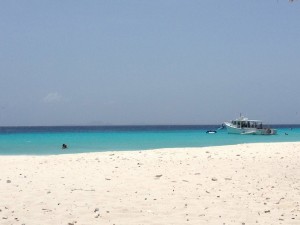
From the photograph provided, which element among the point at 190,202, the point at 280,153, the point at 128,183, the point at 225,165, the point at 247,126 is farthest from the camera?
the point at 247,126

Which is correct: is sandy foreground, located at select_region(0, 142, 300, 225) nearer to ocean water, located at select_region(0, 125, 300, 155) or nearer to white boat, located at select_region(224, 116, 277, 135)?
ocean water, located at select_region(0, 125, 300, 155)

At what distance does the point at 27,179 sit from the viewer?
14.2m

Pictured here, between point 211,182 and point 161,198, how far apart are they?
8.51 ft

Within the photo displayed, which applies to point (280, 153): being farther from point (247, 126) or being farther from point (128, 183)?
point (247, 126)

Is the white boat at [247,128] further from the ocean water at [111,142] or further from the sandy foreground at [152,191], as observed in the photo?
the sandy foreground at [152,191]

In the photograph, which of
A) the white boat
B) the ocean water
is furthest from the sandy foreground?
the white boat

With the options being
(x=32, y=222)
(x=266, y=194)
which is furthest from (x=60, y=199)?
(x=266, y=194)

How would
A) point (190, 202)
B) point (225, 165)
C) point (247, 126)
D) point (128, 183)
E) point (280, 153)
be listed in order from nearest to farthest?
point (190, 202) → point (128, 183) → point (225, 165) → point (280, 153) → point (247, 126)

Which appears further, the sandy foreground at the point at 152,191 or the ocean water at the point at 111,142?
the ocean water at the point at 111,142

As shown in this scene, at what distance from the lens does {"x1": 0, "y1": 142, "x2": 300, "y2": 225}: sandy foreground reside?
31.8 ft

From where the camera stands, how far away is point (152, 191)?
12.4 m

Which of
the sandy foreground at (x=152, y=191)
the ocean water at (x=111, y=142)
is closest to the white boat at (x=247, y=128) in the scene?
the ocean water at (x=111, y=142)

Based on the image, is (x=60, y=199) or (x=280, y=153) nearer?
(x=60, y=199)

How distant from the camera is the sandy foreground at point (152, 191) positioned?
9.69 meters
